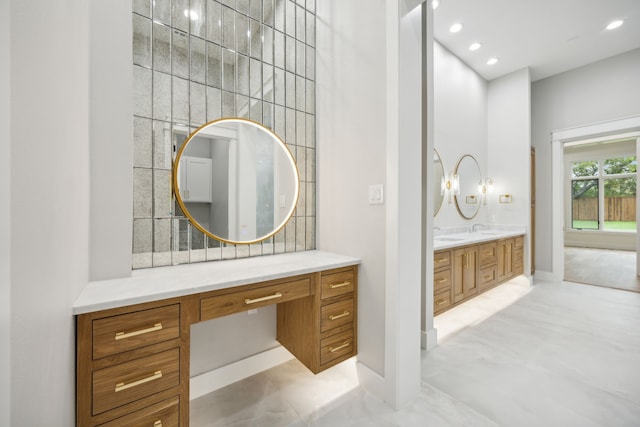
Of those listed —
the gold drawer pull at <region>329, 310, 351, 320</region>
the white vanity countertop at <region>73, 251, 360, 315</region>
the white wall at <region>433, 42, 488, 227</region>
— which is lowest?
the gold drawer pull at <region>329, 310, 351, 320</region>

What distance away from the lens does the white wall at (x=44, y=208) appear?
1.79 feet

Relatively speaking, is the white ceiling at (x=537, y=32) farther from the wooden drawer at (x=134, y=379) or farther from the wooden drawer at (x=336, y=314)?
the wooden drawer at (x=134, y=379)

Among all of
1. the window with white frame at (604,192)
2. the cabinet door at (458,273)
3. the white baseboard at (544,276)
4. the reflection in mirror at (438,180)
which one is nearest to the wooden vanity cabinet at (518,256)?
the white baseboard at (544,276)

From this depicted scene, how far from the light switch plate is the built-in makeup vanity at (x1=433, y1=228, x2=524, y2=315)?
3.76ft

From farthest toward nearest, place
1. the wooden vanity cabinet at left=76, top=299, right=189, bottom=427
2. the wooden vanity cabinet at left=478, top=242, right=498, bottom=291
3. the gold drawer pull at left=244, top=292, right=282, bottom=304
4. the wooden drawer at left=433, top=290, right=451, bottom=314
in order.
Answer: the wooden vanity cabinet at left=478, top=242, right=498, bottom=291, the wooden drawer at left=433, top=290, right=451, bottom=314, the gold drawer pull at left=244, top=292, right=282, bottom=304, the wooden vanity cabinet at left=76, top=299, right=189, bottom=427

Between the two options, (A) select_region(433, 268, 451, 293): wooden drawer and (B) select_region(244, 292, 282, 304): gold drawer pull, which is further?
(A) select_region(433, 268, 451, 293): wooden drawer

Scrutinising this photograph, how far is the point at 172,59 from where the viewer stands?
155 centimetres

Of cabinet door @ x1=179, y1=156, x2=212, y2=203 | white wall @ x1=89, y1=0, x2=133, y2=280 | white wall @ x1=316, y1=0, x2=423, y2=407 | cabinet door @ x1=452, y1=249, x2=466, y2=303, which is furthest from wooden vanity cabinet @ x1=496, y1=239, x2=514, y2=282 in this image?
white wall @ x1=89, y1=0, x2=133, y2=280

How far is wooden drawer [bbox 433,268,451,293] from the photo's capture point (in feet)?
8.14

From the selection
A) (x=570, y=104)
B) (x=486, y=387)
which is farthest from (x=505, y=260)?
(x=570, y=104)

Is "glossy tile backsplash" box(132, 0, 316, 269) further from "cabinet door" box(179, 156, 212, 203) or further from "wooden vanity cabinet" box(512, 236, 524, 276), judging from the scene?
"wooden vanity cabinet" box(512, 236, 524, 276)

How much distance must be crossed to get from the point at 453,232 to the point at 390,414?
115 inches

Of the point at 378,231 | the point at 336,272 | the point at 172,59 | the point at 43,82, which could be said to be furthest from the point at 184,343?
the point at 172,59

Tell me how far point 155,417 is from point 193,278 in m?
0.56
